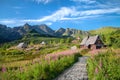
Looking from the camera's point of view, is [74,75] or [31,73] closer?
[31,73]

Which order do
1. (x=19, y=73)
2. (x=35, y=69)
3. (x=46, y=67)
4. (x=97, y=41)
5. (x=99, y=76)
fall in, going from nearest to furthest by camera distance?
1. (x=99, y=76)
2. (x=19, y=73)
3. (x=35, y=69)
4. (x=46, y=67)
5. (x=97, y=41)

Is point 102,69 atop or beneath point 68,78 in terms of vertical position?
atop

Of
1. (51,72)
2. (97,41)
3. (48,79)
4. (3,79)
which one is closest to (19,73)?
(3,79)

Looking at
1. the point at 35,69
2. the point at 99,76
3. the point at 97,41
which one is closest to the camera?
the point at 99,76

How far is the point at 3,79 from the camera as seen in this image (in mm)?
12172

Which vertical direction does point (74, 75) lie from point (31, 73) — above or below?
below

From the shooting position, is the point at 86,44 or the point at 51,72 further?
the point at 86,44

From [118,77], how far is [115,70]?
56 cm

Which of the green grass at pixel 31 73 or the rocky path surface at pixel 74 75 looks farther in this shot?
the rocky path surface at pixel 74 75

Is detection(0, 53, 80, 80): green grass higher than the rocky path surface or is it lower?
higher

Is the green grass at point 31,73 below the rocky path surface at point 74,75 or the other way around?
the other way around

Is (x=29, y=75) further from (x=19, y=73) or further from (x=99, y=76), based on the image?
(x=99, y=76)

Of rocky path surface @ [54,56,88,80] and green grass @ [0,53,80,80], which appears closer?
green grass @ [0,53,80,80]

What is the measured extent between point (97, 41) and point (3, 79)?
7727 centimetres
